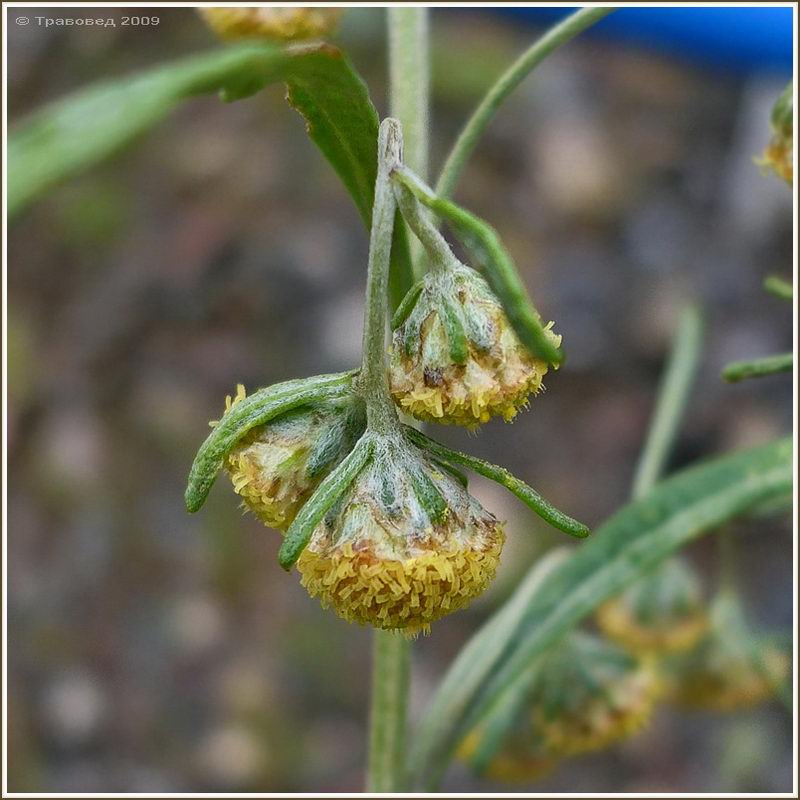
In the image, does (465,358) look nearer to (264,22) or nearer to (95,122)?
(95,122)

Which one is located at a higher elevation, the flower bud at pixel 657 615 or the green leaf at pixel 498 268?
the green leaf at pixel 498 268

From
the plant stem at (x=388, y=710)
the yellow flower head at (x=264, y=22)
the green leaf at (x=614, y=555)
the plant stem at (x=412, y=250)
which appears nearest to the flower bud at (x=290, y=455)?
the plant stem at (x=412, y=250)

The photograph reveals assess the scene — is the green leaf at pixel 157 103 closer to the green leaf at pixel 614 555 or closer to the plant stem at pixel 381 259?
the plant stem at pixel 381 259

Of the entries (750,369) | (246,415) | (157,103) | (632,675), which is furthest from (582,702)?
(157,103)

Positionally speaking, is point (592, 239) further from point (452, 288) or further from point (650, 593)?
point (452, 288)

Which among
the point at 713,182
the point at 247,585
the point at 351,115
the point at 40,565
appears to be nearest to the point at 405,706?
the point at 351,115

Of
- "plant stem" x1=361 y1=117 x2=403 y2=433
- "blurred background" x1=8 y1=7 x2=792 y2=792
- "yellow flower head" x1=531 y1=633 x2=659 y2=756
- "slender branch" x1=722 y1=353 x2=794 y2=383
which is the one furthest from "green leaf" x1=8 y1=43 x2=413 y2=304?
"blurred background" x1=8 y1=7 x2=792 y2=792
